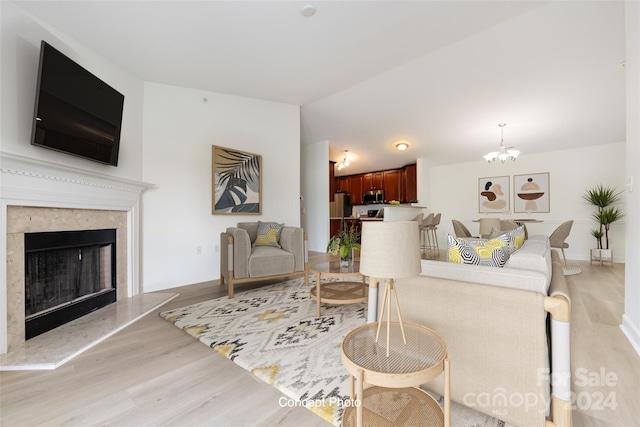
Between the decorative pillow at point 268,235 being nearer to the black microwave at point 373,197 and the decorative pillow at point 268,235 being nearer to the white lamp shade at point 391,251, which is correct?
the white lamp shade at point 391,251

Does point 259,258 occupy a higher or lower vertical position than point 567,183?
lower

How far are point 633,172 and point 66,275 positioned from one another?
4.74m

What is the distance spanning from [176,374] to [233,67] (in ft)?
10.8

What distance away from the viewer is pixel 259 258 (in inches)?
126

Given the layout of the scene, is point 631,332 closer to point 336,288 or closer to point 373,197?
point 336,288

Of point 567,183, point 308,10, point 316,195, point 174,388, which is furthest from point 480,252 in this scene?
point 567,183

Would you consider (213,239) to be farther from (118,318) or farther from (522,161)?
(522,161)

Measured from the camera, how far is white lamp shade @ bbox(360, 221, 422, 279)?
41.1 inches

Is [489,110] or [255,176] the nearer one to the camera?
[255,176]

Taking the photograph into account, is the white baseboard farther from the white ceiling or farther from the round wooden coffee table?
the white ceiling

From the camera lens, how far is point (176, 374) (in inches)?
63.5

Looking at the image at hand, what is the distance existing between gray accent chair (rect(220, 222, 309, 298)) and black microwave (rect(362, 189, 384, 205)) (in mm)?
4850

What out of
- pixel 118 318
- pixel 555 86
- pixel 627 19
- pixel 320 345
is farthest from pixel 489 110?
pixel 118 318

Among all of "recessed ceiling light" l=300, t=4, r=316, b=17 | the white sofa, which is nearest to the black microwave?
"recessed ceiling light" l=300, t=4, r=316, b=17
